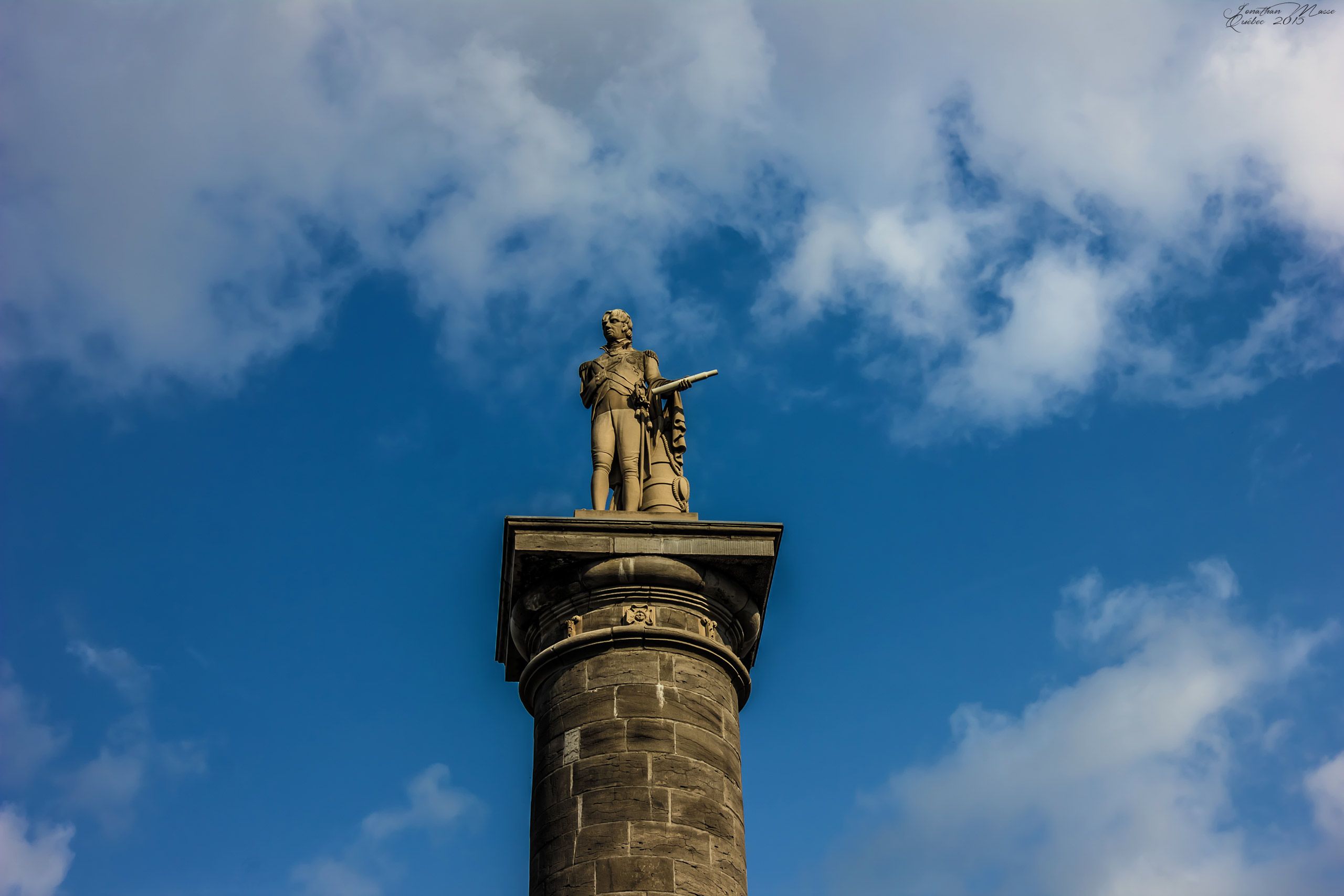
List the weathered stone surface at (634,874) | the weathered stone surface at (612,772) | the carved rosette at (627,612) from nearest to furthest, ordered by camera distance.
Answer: the weathered stone surface at (634,874) < the weathered stone surface at (612,772) < the carved rosette at (627,612)

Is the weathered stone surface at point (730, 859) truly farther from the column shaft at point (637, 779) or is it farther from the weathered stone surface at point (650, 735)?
the weathered stone surface at point (650, 735)

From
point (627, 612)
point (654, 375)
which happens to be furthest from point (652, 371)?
point (627, 612)

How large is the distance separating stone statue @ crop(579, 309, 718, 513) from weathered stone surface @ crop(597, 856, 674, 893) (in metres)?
3.51

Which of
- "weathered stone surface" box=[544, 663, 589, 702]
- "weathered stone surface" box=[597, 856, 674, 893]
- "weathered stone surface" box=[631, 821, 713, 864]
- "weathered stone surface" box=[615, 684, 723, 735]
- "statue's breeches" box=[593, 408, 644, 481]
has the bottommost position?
"weathered stone surface" box=[597, 856, 674, 893]

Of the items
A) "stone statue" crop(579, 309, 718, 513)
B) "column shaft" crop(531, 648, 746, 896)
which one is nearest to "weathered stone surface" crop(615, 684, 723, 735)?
"column shaft" crop(531, 648, 746, 896)

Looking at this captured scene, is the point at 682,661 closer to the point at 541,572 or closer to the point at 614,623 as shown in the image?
the point at 614,623

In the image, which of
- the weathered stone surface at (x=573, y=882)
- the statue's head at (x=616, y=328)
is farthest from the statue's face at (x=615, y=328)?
the weathered stone surface at (x=573, y=882)

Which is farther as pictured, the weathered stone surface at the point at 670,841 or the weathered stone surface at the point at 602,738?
the weathered stone surface at the point at 602,738

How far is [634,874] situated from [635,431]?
4523mm

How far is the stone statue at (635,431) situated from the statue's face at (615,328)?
3.7 inches

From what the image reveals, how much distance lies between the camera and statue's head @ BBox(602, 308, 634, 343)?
1397 centimetres

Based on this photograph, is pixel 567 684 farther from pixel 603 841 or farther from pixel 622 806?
pixel 603 841

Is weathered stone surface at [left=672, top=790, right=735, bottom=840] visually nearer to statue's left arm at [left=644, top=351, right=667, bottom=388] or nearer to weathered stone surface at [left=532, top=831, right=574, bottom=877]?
weathered stone surface at [left=532, top=831, right=574, bottom=877]

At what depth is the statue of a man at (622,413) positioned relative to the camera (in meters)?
12.9
